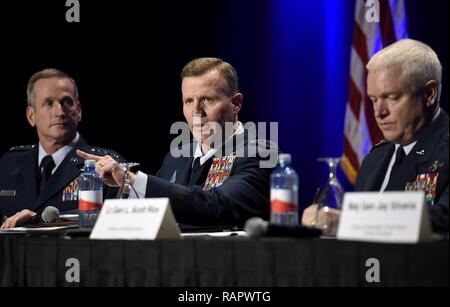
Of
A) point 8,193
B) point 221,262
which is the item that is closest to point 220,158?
point 8,193

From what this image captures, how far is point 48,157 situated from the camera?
177 inches

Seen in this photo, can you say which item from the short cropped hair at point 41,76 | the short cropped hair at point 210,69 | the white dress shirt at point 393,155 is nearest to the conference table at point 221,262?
the white dress shirt at point 393,155

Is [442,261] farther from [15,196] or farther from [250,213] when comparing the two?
[15,196]

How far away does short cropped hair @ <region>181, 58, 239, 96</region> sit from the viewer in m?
3.79

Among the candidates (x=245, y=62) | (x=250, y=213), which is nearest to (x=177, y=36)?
(x=245, y=62)

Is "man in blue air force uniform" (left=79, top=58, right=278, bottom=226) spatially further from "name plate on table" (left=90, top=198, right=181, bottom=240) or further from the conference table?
the conference table

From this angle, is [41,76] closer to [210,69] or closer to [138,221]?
[210,69]

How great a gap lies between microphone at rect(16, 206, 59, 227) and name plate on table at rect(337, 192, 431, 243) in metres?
1.66

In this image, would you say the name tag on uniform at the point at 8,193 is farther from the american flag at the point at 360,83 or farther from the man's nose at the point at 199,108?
the american flag at the point at 360,83

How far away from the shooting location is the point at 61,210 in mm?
4227

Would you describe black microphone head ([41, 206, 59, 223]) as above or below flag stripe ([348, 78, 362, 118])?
below

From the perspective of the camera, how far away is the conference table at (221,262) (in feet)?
6.77

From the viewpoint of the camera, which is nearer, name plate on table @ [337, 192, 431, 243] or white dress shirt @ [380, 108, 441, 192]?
name plate on table @ [337, 192, 431, 243]

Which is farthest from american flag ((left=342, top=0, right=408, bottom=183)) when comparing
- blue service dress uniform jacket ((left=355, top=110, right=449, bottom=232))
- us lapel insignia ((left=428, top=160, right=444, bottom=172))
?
us lapel insignia ((left=428, top=160, right=444, bottom=172))
